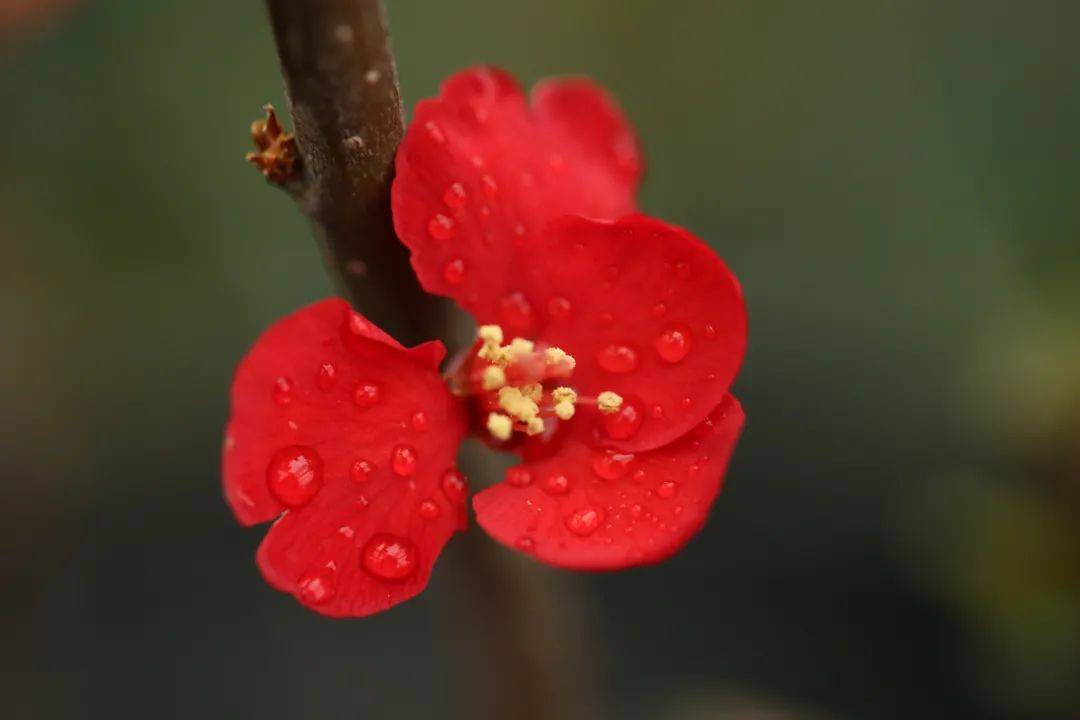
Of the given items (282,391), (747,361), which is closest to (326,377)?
(282,391)

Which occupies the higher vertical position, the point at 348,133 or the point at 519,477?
the point at 348,133

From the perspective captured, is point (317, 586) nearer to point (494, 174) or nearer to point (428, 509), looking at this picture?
point (428, 509)

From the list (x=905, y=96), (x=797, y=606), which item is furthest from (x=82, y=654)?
(x=905, y=96)

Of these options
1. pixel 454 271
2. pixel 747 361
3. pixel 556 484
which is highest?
pixel 454 271

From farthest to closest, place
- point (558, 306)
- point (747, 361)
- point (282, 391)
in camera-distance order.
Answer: point (747, 361), point (558, 306), point (282, 391)

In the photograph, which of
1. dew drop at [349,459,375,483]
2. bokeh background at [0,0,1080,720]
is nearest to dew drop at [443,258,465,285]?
dew drop at [349,459,375,483]

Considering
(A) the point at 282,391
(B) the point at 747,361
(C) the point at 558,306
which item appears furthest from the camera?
(B) the point at 747,361

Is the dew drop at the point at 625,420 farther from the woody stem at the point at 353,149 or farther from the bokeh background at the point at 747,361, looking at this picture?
the bokeh background at the point at 747,361

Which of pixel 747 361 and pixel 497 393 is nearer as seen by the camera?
pixel 497 393
